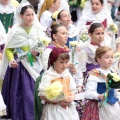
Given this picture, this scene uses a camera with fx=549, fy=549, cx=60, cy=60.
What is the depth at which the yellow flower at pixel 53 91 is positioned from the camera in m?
6.38

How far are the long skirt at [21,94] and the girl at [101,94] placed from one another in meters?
1.28

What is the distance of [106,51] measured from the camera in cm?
696

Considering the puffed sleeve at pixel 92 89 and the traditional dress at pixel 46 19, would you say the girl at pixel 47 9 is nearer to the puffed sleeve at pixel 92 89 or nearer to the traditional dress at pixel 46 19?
the traditional dress at pixel 46 19

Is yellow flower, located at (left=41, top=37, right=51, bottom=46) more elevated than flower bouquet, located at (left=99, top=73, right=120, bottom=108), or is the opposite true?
yellow flower, located at (left=41, top=37, right=51, bottom=46)

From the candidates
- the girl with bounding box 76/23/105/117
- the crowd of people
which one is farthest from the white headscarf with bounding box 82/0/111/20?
the girl with bounding box 76/23/105/117

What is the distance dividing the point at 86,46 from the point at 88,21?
7.85 ft

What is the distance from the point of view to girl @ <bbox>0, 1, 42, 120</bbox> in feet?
26.4

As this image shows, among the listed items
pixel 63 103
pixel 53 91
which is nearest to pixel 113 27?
pixel 63 103

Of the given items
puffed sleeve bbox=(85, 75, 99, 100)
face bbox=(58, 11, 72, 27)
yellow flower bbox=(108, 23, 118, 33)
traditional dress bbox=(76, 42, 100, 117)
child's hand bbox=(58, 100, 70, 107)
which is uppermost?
face bbox=(58, 11, 72, 27)

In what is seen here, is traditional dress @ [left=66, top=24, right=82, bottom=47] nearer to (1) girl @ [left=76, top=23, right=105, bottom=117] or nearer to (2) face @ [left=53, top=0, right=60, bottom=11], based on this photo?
(1) girl @ [left=76, top=23, right=105, bottom=117]

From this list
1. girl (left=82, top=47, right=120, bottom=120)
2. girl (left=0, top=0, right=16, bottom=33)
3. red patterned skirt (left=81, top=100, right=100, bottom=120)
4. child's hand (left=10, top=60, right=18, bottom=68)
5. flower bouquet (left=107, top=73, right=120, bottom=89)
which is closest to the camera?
flower bouquet (left=107, top=73, right=120, bottom=89)

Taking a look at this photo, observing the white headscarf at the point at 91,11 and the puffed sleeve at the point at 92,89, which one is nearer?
the puffed sleeve at the point at 92,89

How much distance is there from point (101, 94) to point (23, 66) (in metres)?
1.77

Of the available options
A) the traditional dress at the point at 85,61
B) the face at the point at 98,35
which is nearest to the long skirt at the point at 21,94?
the traditional dress at the point at 85,61
